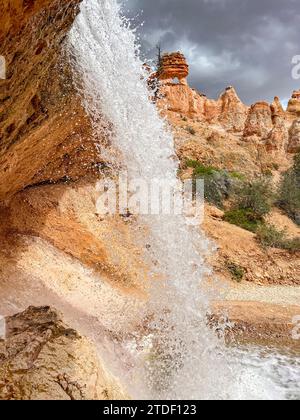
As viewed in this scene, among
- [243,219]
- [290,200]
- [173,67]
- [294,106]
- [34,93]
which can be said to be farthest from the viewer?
[294,106]

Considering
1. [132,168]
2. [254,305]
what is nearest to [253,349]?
[254,305]

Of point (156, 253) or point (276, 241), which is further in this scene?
point (276, 241)

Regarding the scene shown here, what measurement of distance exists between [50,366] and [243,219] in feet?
41.1

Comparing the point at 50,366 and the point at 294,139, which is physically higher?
the point at 294,139

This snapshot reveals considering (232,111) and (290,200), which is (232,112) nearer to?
(232,111)

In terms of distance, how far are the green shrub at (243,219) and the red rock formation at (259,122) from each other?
17769 mm

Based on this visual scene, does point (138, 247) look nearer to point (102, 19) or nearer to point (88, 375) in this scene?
point (102, 19)

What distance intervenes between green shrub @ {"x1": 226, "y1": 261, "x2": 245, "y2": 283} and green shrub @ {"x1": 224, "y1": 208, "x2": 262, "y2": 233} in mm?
3081

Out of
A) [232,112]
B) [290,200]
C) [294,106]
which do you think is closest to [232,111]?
[232,112]

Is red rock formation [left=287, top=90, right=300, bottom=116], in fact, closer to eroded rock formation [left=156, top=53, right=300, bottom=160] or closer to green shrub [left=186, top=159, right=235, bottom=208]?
A: eroded rock formation [left=156, top=53, right=300, bottom=160]

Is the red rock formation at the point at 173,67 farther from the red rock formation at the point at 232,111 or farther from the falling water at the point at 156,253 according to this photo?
the falling water at the point at 156,253

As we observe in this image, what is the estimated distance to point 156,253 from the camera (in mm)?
→ 6824

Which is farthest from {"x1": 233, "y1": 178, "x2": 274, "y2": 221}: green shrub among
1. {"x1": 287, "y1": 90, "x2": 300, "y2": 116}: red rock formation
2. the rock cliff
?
{"x1": 287, "y1": 90, "x2": 300, "y2": 116}: red rock formation

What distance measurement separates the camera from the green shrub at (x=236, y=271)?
11180 millimetres
